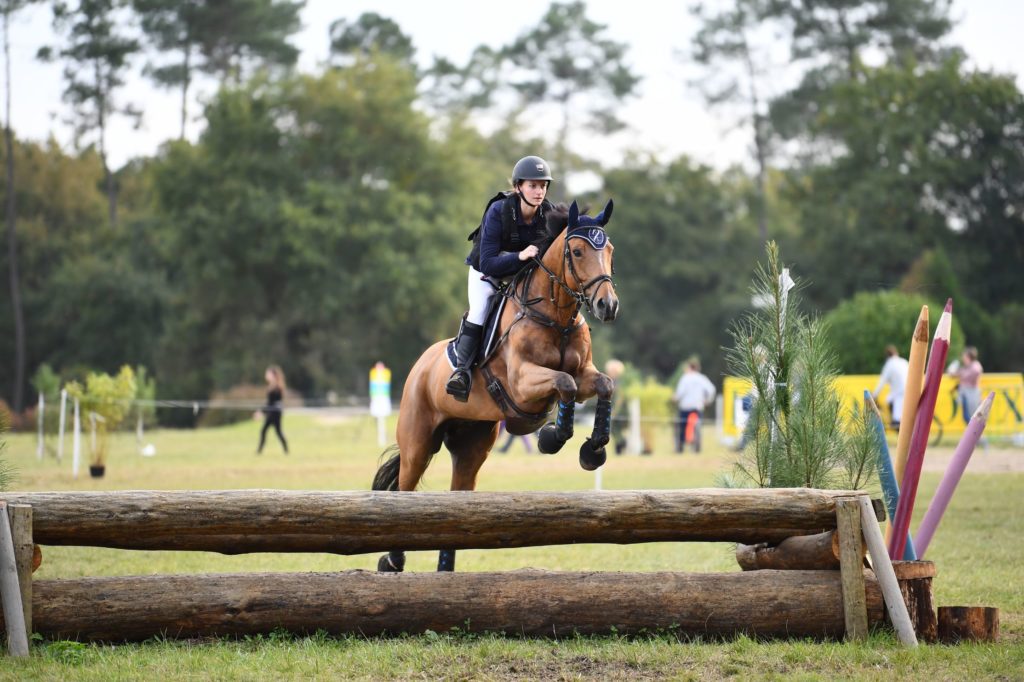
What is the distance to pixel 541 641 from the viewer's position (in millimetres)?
5129

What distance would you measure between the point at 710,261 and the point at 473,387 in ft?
145

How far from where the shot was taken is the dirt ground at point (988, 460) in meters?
15.8

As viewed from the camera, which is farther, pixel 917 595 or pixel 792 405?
pixel 792 405

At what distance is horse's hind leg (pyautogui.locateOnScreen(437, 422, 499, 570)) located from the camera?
7219mm

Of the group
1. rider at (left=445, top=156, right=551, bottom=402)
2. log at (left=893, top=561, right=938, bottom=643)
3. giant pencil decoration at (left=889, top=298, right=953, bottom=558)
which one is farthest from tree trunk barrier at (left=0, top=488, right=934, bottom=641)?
rider at (left=445, top=156, right=551, bottom=402)

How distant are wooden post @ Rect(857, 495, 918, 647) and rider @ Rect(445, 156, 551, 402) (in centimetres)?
249

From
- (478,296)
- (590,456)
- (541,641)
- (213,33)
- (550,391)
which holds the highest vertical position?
(213,33)

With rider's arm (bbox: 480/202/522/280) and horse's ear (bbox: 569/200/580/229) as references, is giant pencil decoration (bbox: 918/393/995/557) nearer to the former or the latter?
horse's ear (bbox: 569/200/580/229)

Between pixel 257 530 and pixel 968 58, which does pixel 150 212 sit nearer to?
pixel 968 58

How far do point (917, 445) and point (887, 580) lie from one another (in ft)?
2.59

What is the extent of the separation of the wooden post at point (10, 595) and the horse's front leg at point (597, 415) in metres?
2.87

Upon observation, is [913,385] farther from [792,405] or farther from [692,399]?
[692,399]

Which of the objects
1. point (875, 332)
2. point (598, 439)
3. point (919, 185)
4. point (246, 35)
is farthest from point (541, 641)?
point (246, 35)

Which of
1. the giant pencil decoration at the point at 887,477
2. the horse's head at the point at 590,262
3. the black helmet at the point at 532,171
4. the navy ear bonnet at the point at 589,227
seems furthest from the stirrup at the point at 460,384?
the giant pencil decoration at the point at 887,477
